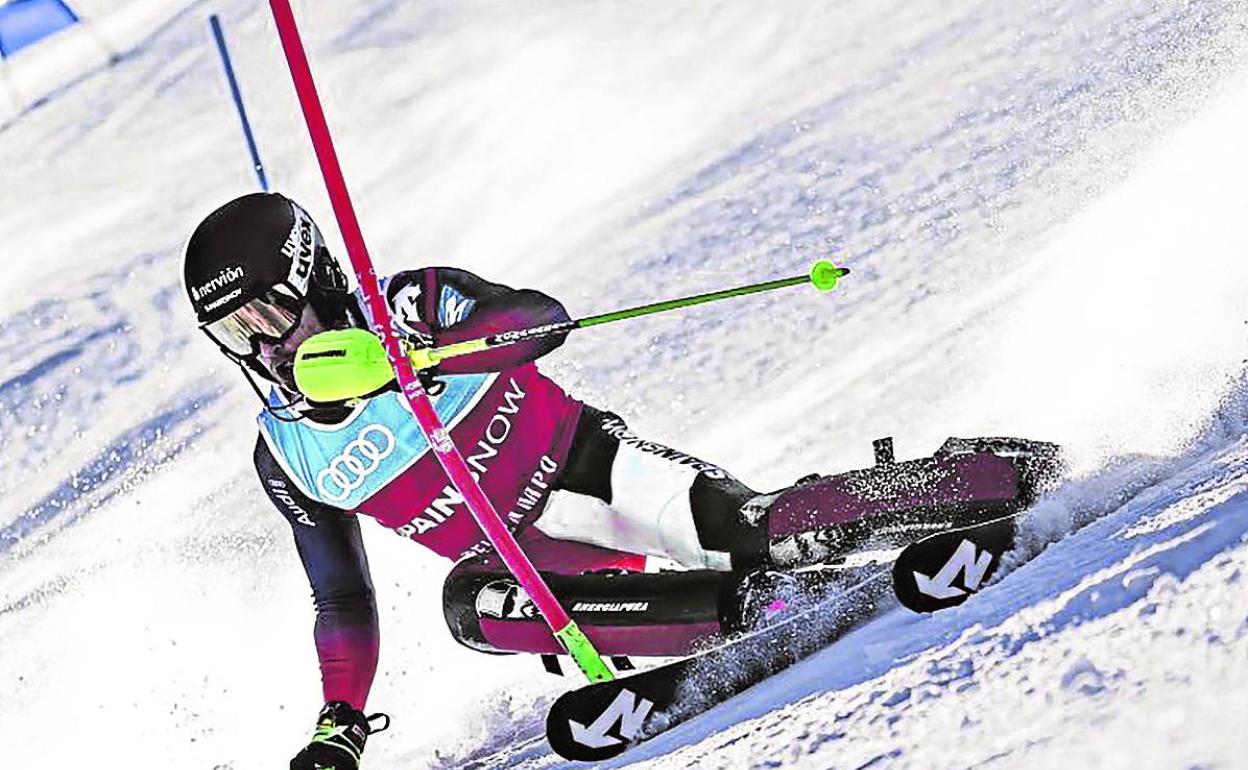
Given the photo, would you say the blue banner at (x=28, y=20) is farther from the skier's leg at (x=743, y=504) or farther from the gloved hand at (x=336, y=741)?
the gloved hand at (x=336, y=741)

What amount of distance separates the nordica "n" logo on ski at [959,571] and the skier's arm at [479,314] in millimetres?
769

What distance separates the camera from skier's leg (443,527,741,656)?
10.3 feet

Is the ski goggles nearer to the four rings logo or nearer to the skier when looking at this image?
the skier

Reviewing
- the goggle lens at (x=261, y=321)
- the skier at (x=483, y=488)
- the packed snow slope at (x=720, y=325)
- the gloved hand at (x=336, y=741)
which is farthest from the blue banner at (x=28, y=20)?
the gloved hand at (x=336, y=741)

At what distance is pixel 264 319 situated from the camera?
3105 millimetres

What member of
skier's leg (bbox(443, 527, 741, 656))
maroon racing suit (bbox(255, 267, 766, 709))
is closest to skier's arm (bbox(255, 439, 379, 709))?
maroon racing suit (bbox(255, 267, 766, 709))

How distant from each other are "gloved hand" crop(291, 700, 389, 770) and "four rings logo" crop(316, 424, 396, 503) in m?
0.42

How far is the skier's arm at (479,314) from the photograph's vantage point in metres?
3.01

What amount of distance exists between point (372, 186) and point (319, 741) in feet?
14.0

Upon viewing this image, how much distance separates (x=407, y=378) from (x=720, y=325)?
255cm

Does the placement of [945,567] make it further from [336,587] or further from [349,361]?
[336,587]

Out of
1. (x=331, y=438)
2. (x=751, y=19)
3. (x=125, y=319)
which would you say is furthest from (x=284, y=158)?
(x=331, y=438)

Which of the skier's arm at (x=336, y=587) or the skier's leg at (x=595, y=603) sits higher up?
the skier's arm at (x=336, y=587)

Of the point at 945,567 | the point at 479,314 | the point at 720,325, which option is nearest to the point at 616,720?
the point at 945,567
